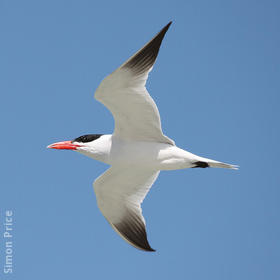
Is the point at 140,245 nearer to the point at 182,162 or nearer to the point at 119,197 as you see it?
the point at 119,197

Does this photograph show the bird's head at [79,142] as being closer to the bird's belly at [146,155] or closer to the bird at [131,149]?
the bird at [131,149]

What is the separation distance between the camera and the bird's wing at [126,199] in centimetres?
912

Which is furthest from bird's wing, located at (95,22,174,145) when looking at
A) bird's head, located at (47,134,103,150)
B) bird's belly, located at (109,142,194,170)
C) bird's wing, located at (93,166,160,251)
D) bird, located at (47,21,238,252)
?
bird's wing, located at (93,166,160,251)

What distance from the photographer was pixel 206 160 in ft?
26.9

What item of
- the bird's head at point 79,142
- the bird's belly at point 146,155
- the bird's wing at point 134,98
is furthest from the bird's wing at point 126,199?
the bird's wing at point 134,98

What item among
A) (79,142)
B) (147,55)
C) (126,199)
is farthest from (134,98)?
(126,199)

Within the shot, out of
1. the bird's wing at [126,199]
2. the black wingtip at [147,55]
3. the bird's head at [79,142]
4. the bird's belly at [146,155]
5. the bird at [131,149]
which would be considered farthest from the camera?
the bird's wing at [126,199]

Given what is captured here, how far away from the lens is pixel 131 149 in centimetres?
855

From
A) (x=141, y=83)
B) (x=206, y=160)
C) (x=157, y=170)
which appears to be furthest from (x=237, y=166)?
(x=141, y=83)

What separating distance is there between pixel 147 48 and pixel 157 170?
231 cm

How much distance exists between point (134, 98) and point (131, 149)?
99 cm

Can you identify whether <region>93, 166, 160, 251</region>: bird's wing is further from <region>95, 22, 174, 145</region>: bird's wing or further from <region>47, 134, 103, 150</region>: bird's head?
<region>95, 22, 174, 145</region>: bird's wing

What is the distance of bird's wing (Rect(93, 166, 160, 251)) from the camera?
912 cm

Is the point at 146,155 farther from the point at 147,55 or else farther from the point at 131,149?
the point at 147,55
